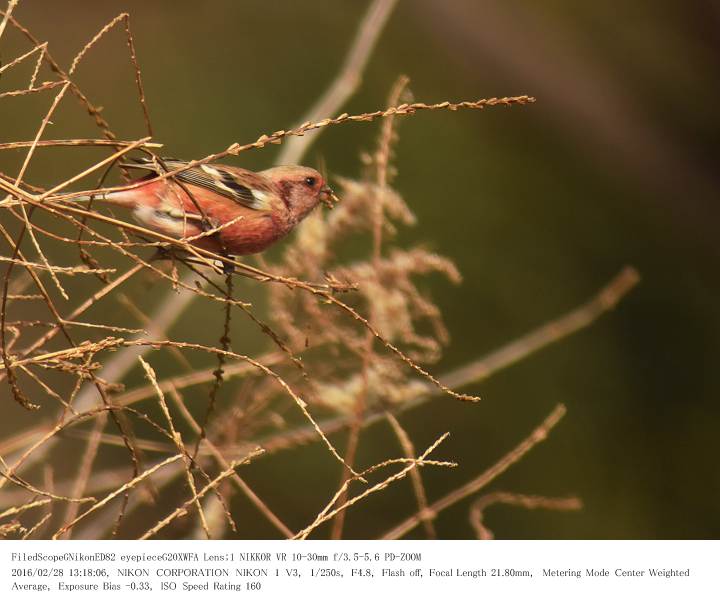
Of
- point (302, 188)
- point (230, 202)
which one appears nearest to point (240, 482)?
point (230, 202)

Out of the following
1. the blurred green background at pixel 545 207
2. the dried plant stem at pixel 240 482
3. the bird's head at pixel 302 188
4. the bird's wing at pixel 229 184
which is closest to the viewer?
the dried plant stem at pixel 240 482

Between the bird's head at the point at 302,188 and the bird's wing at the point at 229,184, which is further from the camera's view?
the bird's head at the point at 302,188

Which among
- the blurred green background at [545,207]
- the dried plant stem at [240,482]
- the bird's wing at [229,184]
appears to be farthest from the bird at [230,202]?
the blurred green background at [545,207]

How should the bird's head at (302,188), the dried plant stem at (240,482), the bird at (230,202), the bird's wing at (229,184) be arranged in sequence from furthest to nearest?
1. the bird's head at (302,188)
2. the bird's wing at (229,184)
3. the bird at (230,202)
4. the dried plant stem at (240,482)

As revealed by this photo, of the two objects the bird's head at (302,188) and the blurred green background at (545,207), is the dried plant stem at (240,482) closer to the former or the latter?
the bird's head at (302,188)

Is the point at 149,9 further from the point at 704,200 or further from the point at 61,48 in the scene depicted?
the point at 704,200

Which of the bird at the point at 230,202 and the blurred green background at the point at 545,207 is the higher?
the bird at the point at 230,202

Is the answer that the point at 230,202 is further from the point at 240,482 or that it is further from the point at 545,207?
the point at 545,207
